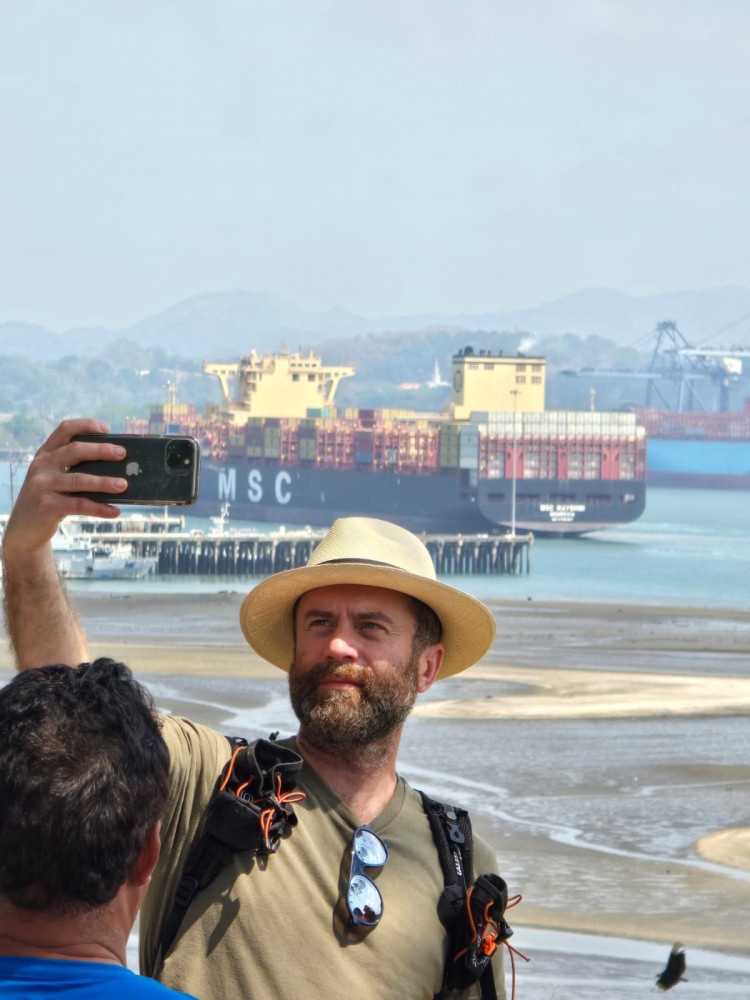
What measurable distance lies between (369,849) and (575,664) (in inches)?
894

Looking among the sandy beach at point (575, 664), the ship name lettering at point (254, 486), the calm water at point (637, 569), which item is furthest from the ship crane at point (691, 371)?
the sandy beach at point (575, 664)

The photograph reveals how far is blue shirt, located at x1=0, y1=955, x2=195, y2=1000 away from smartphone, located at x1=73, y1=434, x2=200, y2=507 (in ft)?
2.42

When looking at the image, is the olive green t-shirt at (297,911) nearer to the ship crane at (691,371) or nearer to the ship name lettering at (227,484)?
the ship name lettering at (227,484)

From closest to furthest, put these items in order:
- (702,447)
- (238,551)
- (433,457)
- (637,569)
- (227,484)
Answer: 1. (238,551)
2. (637,569)
3. (433,457)
4. (227,484)
5. (702,447)

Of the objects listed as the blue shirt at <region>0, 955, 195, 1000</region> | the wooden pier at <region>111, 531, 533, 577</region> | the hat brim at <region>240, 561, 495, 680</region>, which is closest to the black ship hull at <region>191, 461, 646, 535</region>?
the wooden pier at <region>111, 531, 533, 577</region>

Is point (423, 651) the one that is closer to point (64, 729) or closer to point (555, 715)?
point (64, 729)

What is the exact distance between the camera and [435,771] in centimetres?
1423

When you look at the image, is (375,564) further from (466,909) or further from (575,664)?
(575,664)

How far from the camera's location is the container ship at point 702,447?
112m

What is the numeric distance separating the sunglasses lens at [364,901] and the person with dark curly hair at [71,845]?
67 cm

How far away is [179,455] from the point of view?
2.01m

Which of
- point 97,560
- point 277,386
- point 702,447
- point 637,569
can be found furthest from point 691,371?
point 97,560

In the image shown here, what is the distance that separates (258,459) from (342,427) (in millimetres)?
5244

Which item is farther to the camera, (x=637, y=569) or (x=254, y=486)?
(x=254, y=486)
